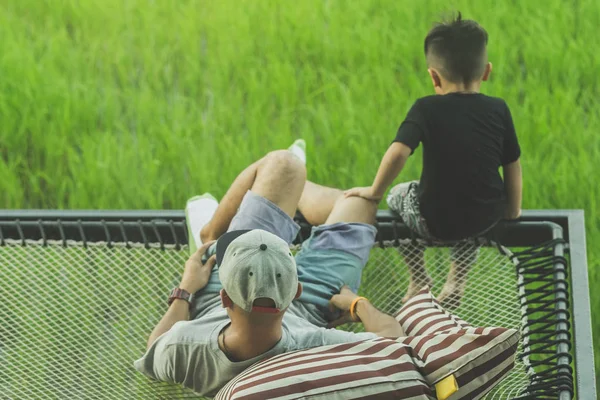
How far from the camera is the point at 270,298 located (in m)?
1.67

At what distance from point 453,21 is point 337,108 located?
33.2 inches

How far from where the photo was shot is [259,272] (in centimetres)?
167

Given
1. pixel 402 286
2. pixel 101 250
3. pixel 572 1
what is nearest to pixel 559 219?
pixel 402 286

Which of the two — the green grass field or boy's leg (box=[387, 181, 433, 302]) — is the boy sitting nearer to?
boy's leg (box=[387, 181, 433, 302])

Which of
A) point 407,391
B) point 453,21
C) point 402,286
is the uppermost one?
point 453,21

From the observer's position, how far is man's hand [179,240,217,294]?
207cm

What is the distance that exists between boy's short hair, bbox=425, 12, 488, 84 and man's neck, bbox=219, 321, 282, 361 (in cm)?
81

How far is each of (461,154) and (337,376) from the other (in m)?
0.82

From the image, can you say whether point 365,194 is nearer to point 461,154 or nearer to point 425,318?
point 461,154

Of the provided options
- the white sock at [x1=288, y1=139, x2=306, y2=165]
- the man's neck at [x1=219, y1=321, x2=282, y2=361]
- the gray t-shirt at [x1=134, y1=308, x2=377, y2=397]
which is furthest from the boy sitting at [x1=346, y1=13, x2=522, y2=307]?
the man's neck at [x1=219, y1=321, x2=282, y2=361]

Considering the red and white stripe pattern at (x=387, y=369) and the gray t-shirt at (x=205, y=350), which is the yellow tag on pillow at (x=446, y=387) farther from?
the gray t-shirt at (x=205, y=350)

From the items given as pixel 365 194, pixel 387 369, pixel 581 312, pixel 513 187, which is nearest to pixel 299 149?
pixel 365 194

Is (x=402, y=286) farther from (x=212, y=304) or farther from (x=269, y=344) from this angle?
(x=269, y=344)

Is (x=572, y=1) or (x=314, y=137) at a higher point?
(x=572, y=1)
